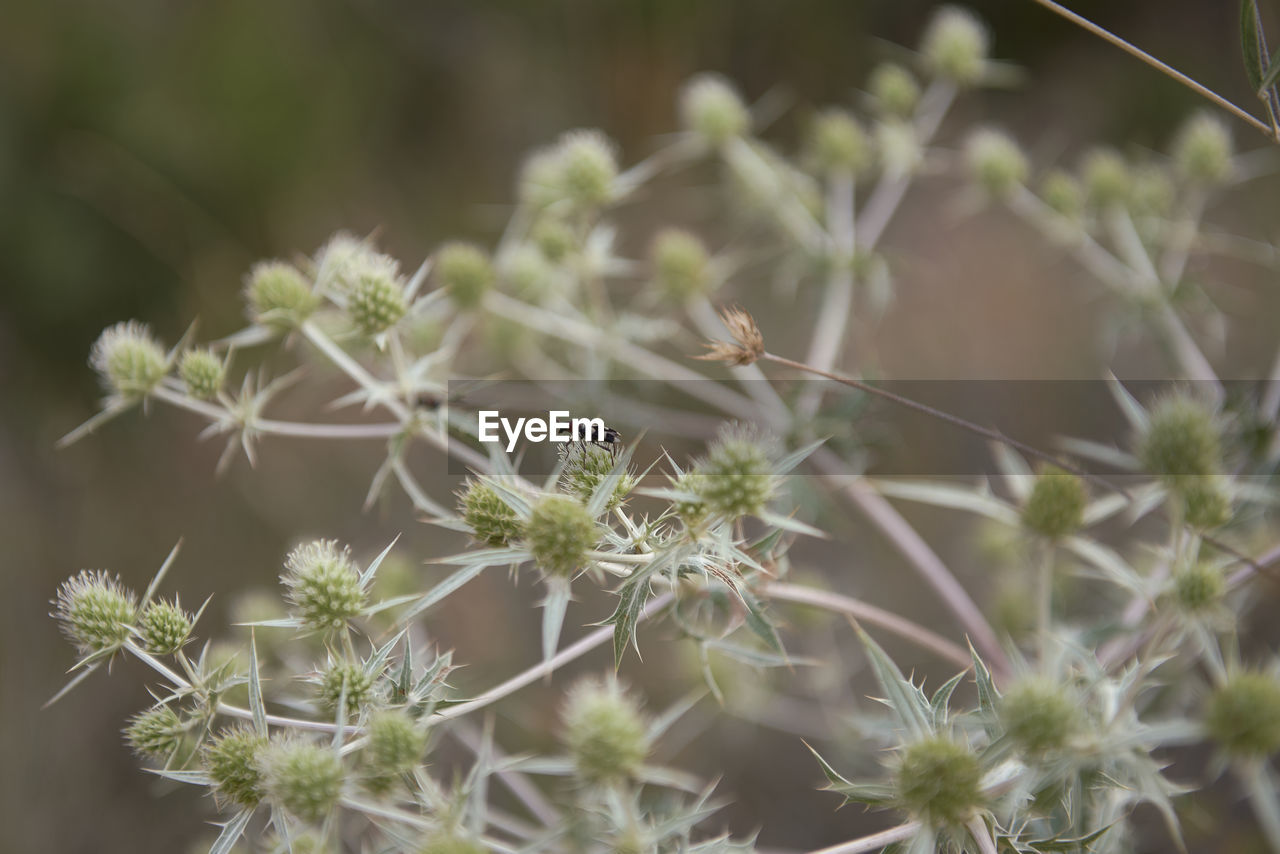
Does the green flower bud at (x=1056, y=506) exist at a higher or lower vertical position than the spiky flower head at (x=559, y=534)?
higher

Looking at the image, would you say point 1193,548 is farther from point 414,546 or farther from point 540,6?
point 540,6

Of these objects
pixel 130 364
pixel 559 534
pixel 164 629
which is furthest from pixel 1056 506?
pixel 130 364

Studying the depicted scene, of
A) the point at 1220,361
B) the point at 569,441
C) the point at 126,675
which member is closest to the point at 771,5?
the point at 1220,361

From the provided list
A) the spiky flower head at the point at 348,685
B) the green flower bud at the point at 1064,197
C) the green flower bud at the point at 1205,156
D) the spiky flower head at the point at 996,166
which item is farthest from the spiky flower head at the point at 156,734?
the green flower bud at the point at 1205,156

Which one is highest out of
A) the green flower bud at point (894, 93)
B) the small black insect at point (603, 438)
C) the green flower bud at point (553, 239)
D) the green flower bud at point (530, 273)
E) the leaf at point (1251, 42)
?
the green flower bud at point (894, 93)

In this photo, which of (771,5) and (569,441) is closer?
(569,441)

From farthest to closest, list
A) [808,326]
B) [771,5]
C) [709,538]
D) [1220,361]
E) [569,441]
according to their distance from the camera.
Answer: [771,5]
[808,326]
[1220,361]
[569,441]
[709,538]

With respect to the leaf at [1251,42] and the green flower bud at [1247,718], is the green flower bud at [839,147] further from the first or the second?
the green flower bud at [1247,718]
